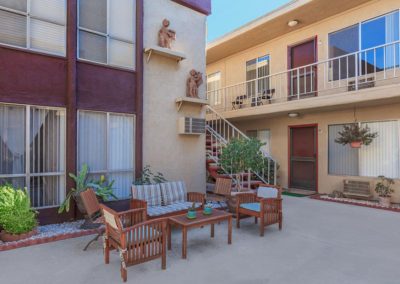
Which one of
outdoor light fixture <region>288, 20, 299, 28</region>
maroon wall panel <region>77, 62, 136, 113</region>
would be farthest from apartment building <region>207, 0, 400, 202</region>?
maroon wall panel <region>77, 62, 136, 113</region>

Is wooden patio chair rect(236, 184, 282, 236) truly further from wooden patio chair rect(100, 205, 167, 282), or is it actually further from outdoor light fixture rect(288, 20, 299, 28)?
outdoor light fixture rect(288, 20, 299, 28)

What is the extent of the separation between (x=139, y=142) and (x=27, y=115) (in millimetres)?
2510

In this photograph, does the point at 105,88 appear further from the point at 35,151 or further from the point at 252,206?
the point at 252,206

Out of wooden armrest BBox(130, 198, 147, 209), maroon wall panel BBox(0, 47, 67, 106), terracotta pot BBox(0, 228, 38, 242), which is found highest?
maroon wall panel BBox(0, 47, 67, 106)

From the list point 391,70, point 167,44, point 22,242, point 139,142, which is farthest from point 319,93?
point 22,242

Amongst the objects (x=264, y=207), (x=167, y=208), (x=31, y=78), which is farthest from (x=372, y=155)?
(x=31, y=78)

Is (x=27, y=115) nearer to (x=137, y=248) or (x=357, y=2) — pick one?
(x=137, y=248)

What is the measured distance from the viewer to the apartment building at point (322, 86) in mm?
8492

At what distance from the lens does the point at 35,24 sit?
5652 millimetres

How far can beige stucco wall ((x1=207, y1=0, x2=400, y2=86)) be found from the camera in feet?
29.0

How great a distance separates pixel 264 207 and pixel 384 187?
5.21 m

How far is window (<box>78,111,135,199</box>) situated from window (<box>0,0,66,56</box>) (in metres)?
1.61

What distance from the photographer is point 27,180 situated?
5508 millimetres

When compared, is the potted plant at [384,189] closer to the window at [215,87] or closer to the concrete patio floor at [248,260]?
the concrete patio floor at [248,260]
